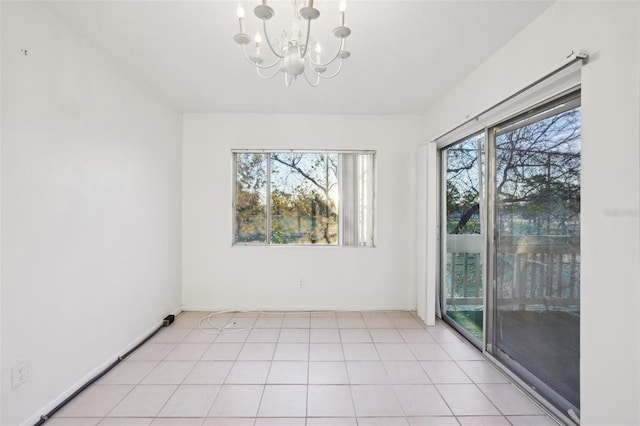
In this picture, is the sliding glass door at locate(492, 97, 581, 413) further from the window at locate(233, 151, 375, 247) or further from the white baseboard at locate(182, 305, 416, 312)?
the window at locate(233, 151, 375, 247)

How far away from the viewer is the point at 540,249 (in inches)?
76.9

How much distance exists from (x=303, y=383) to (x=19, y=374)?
1673mm

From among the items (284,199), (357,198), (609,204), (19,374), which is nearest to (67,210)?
Result: (19,374)

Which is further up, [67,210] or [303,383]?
[67,210]

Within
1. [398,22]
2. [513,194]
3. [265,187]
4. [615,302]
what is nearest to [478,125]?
[513,194]

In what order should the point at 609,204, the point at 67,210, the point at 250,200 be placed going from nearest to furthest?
the point at 609,204 < the point at 67,210 < the point at 250,200

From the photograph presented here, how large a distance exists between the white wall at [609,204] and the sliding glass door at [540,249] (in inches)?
10.4

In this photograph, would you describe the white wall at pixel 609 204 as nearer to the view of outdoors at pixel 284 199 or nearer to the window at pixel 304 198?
the window at pixel 304 198

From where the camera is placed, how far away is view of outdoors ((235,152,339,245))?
12.4ft

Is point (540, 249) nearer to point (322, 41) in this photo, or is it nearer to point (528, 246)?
point (528, 246)

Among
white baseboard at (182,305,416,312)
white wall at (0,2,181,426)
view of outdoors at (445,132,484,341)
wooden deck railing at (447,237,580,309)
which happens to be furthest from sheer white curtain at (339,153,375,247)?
white wall at (0,2,181,426)

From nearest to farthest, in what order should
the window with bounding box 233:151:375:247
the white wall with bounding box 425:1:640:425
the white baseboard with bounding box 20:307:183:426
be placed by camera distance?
the white wall with bounding box 425:1:640:425
the white baseboard with bounding box 20:307:183:426
the window with bounding box 233:151:375:247

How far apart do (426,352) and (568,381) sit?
105cm

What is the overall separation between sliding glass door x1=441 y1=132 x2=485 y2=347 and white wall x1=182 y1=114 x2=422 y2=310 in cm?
46
